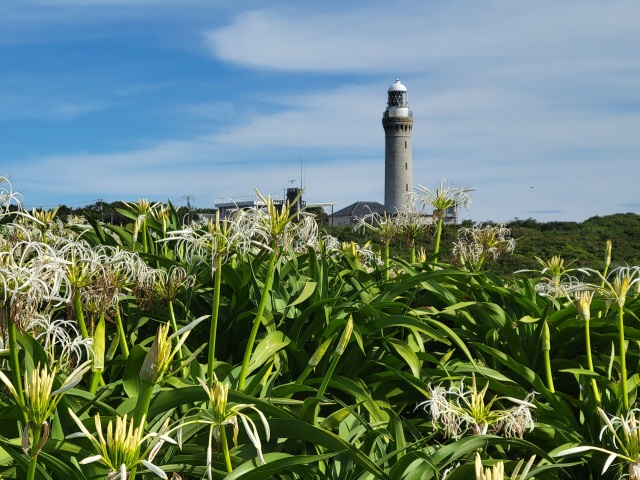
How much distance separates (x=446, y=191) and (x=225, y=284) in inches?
53.1

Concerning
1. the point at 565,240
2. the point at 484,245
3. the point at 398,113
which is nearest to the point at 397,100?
the point at 398,113

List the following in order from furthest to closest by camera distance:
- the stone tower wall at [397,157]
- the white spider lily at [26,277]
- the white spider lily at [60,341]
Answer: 1. the stone tower wall at [397,157]
2. the white spider lily at [60,341]
3. the white spider lily at [26,277]

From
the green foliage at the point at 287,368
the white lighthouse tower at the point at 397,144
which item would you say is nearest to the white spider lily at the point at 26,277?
the green foliage at the point at 287,368

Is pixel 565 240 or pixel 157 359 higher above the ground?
pixel 157 359

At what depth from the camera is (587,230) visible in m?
29.2

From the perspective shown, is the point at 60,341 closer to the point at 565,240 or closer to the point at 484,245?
the point at 484,245

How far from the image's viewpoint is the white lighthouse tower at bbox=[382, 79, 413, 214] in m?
70.9

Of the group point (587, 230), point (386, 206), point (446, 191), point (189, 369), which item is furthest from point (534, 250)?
point (386, 206)

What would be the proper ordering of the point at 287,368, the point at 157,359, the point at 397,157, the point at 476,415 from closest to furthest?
the point at 157,359, the point at 476,415, the point at 287,368, the point at 397,157

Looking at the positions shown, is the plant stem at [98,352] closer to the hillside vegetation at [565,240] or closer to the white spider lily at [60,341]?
the white spider lily at [60,341]

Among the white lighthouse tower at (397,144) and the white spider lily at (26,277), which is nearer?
the white spider lily at (26,277)

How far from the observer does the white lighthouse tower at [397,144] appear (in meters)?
70.9

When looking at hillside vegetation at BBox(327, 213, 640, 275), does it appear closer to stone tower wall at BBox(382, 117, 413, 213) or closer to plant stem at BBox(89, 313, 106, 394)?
plant stem at BBox(89, 313, 106, 394)

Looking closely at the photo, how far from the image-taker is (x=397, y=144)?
236ft
